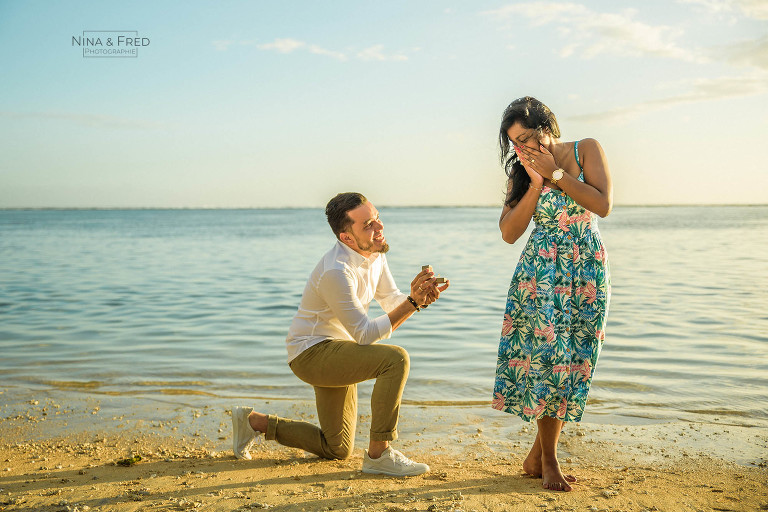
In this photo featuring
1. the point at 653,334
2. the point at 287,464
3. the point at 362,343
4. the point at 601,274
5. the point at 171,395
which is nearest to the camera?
the point at 601,274

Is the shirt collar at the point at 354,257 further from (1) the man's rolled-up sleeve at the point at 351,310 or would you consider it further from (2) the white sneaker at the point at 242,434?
(2) the white sneaker at the point at 242,434

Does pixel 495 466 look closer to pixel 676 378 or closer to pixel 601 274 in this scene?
pixel 601 274

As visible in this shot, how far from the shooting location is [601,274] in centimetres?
339

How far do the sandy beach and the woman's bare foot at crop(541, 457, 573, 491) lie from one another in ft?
0.14

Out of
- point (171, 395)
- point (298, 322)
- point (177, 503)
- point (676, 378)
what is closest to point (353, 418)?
point (298, 322)

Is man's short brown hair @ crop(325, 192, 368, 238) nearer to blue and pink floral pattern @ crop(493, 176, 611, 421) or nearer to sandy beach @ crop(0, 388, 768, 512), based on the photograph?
blue and pink floral pattern @ crop(493, 176, 611, 421)

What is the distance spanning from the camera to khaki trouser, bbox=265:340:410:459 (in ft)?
11.8

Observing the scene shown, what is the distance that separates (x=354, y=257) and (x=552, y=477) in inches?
60.8

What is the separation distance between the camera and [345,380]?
3674 mm

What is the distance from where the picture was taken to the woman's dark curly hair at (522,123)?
346 cm

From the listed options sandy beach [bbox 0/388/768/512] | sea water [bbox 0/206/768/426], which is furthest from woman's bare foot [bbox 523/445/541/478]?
sea water [bbox 0/206/768/426]

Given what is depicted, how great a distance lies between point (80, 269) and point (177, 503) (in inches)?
655

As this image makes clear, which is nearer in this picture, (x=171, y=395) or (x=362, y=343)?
(x=362, y=343)

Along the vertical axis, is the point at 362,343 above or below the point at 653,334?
above
